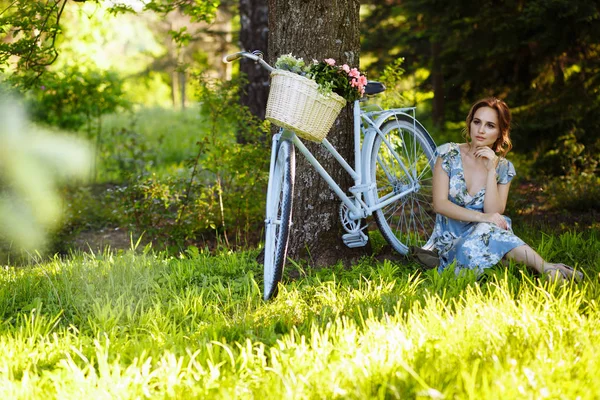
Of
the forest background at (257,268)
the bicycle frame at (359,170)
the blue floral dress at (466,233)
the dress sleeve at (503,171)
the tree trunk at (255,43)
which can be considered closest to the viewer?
the forest background at (257,268)

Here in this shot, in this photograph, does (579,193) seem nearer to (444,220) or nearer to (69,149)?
(444,220)

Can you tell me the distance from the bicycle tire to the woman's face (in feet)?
3.83

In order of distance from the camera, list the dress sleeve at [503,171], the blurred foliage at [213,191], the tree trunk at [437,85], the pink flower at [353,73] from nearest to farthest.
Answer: the pink flower at [353,73] < the dress sleeve at [503,171] < the blurred foliage at [213,191] < the tree trunk at [437,85]

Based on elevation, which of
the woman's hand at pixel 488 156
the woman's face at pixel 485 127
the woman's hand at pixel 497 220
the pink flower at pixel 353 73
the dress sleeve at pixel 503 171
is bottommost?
→ the woman's hand at pixel 497 220

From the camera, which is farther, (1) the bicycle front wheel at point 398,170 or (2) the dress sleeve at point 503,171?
(1) the bicycle front wheel at point 398,170

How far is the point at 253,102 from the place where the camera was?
7586 millimetres

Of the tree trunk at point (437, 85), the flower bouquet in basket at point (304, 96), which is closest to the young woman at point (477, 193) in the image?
the flower bouquet in basket at point (304, 96)

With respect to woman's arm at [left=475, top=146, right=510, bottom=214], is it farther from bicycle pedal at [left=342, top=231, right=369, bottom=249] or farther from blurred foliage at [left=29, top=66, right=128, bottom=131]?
blurred foliage at [left=29, top=66, right=128, bottom=131]

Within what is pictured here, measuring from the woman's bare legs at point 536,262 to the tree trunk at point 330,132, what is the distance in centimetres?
108

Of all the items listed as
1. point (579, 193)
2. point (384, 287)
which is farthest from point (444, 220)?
point (579, 193)

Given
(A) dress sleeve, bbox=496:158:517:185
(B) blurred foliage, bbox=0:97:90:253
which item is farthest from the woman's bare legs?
(B) blurred foliage, bbox=0:97:90:253

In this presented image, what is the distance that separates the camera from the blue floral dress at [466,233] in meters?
3.74

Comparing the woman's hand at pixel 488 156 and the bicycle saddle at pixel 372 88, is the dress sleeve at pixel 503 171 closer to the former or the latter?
the woman's hand at pixel 488 156

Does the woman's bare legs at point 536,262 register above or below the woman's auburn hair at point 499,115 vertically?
below
